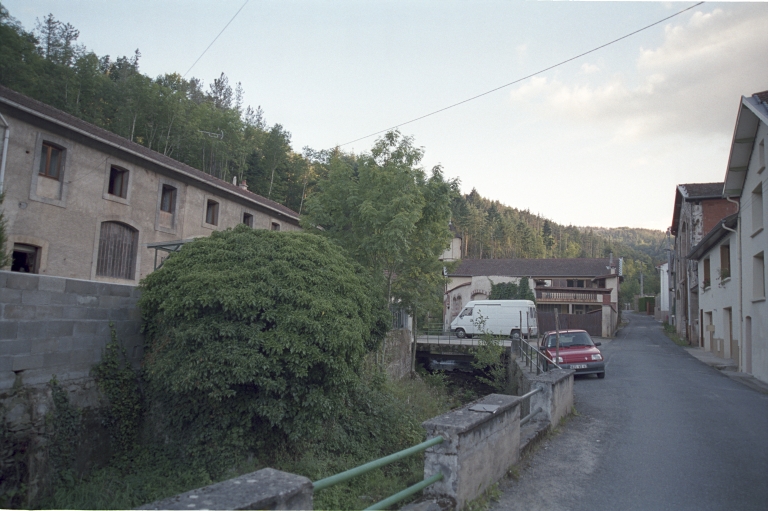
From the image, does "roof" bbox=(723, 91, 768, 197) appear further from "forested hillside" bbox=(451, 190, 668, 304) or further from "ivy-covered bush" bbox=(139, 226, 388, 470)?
"forested hillside" bbox=(451, 190, 668, 304)

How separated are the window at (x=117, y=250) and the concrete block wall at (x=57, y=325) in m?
10.6

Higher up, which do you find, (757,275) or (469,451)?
(757,275)

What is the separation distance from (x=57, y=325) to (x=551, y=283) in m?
41.0

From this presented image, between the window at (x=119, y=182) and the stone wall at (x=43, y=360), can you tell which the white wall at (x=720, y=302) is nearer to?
the stone wall at (x=43, y=360)

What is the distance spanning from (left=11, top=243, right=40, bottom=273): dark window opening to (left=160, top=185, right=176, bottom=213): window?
557cm

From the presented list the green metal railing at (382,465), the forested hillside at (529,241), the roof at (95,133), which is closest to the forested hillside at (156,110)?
the roof at (95,133)

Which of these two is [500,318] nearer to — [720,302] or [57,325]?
[720,302]

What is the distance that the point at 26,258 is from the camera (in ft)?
50.3

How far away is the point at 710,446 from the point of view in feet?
22.8

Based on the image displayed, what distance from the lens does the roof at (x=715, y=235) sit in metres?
17.8

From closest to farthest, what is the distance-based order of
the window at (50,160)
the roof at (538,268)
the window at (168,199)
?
the window at (50,160) → the window at (168,199) → the roof at (538,268)

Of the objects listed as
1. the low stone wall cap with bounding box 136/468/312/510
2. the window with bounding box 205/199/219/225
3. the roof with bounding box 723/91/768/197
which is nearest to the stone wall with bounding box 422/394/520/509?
the low stone wall cap with bounding box 136/468/312/510

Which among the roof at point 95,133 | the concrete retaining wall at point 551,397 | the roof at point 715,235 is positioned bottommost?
the concrete retaining wall at point 551,397

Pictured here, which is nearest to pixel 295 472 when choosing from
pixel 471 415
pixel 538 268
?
pixel 471 415
